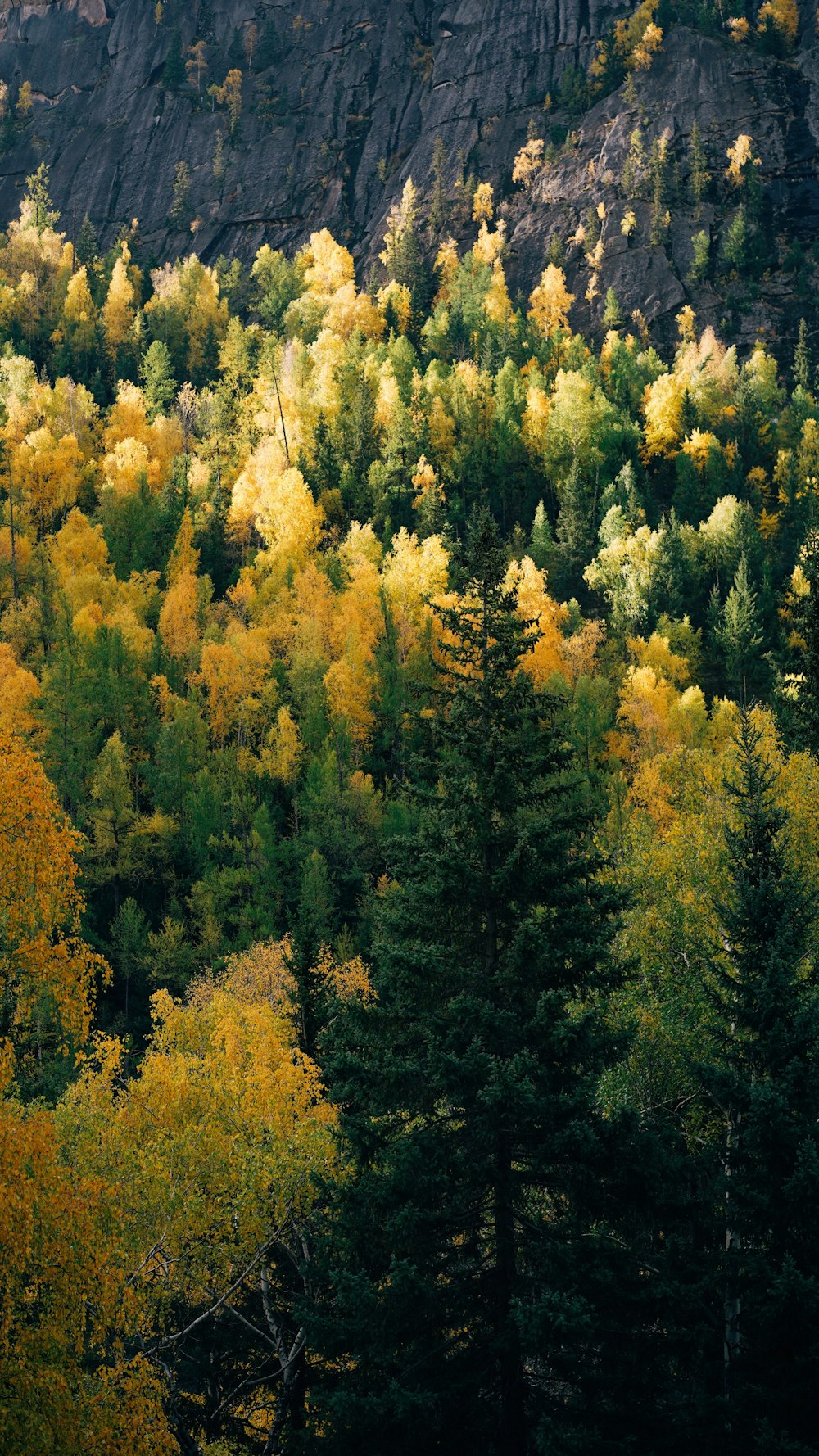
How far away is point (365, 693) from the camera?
5172 cm

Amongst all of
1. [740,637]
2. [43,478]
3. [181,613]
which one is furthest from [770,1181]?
[43,478]

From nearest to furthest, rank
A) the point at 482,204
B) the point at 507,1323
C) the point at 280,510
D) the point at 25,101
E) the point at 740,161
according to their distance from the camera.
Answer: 1. the point at 507,1323
2. the point at 280,510
3. the point at 740,161
4. the point at 482,204
5. the point at 25,101

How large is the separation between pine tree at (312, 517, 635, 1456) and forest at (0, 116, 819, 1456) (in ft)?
0.22

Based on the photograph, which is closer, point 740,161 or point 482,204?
point 740,161

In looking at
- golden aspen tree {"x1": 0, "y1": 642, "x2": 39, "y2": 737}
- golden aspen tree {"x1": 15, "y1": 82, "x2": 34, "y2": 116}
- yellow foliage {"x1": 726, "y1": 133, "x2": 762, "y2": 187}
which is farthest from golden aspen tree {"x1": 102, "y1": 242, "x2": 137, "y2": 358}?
golden aspen tree {"x1": 15, "y1": 82, "x2": 34, "y2": 116}

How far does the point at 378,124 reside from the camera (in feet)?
445

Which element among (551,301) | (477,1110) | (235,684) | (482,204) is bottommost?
(477,1110)

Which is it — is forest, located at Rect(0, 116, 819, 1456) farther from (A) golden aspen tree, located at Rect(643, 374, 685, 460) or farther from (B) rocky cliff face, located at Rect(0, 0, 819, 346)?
(B) rocky cliff face, located at Rect(0, 0, 819, 346)

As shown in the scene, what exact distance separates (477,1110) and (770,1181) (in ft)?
11.7

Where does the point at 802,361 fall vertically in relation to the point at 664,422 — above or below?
above

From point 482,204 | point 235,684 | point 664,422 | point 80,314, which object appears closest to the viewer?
point 235,684

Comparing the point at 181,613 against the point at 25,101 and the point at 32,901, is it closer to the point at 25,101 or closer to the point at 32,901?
the point at 32,901

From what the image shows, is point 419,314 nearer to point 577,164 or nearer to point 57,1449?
point 577,164

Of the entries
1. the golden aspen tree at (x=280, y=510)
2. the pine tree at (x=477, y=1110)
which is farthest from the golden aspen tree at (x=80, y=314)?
the pine tree at (x=477, y=1110)
